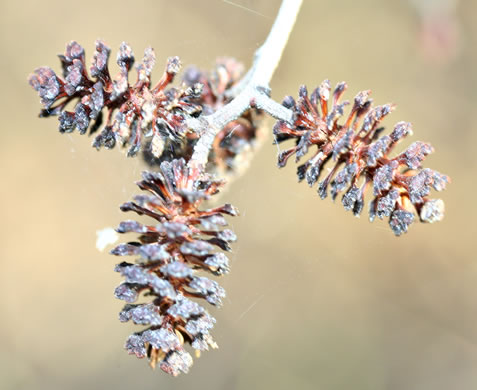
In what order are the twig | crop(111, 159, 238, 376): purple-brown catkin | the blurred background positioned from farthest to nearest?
the blurred background
the twig
crop(111, 159, 238, 376): purple-brown catkin

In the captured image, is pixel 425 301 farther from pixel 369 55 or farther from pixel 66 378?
pixel 66 378

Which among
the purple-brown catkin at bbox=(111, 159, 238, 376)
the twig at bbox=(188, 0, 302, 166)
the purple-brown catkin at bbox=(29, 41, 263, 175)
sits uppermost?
the twig at bbox=(188, 0, 302, 166)

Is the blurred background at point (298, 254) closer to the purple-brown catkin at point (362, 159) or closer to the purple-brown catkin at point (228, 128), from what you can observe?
the purple-brown catkin at point (228, 128)

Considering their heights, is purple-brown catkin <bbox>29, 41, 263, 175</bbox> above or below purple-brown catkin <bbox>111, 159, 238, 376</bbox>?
above

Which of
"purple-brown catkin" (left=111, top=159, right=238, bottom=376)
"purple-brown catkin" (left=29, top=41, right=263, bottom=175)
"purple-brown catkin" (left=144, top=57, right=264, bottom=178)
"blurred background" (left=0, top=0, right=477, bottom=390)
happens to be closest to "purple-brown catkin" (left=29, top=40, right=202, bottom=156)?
"purple-brown catkin" (left=29, top=41, right=263, bottom=175)

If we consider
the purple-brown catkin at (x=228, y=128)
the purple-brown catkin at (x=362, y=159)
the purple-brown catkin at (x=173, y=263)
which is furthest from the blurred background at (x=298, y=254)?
the purple-brown catkin at (x=173, y=263)

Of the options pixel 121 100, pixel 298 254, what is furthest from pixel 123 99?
pixel 298 254

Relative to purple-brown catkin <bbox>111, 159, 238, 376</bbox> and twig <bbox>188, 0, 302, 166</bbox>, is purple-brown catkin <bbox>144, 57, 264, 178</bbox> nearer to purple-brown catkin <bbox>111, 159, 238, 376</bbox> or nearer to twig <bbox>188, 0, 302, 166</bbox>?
twig <bbox>188, 0, 302, 166</bbox>

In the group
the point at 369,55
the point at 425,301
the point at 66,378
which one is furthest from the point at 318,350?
the point at 369,55
